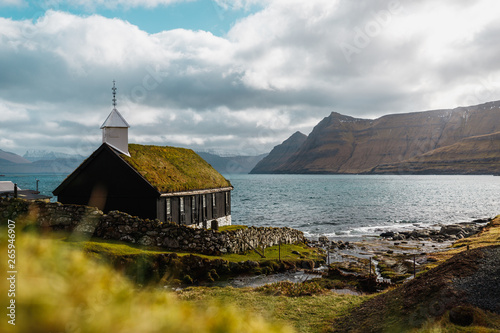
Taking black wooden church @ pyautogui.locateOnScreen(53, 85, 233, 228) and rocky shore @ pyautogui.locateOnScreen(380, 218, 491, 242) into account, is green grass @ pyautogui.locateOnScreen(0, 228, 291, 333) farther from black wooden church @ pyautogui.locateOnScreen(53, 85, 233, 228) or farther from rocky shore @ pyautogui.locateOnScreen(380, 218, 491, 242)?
rocky shore @ pyautogui.locateOnScreen(380, 218, 491, 242)

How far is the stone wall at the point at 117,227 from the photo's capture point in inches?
922

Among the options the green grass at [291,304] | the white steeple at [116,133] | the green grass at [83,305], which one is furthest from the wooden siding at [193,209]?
the green grass at [83,305]

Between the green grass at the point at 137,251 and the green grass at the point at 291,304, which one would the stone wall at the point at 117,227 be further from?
the green grass at the point at 291,304

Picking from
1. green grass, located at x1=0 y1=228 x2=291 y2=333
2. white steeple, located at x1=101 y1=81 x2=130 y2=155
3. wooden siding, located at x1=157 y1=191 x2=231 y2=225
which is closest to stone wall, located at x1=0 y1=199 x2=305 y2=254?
wooden siding, located at x1=157 y1=191 x2=231 y2=225

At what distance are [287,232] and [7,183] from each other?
124ft

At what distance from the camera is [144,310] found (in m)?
3.73

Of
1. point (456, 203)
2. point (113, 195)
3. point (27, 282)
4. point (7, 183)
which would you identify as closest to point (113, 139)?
point (113, 195)

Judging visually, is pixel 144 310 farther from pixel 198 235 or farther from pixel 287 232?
pixel 287 232

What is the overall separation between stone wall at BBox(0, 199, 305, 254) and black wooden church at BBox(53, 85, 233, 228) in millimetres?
3210

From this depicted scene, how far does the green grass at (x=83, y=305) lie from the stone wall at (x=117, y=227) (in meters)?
21.4

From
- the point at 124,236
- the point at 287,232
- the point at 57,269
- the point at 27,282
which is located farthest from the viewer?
the point at 287,232

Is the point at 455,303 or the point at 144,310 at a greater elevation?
the point at 144,310

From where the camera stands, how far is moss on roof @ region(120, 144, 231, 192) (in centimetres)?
2945

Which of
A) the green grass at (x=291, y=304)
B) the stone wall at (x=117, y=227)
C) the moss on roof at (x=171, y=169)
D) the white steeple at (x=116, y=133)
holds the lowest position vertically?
the green grass at (x=291, y=304)
